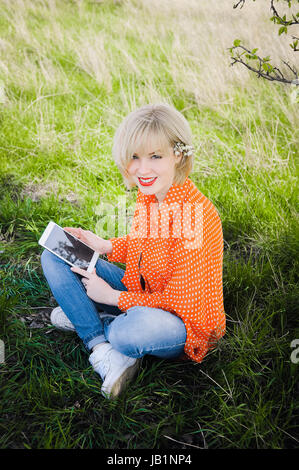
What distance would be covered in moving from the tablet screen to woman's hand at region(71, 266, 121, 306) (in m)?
0.07

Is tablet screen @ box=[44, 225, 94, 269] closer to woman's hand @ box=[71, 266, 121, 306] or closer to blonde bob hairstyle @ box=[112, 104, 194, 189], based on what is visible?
woman's hand @ box=[71, 266, 121, 306]

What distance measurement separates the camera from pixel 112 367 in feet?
5.75

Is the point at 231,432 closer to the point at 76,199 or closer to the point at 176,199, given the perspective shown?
the point at 176,199

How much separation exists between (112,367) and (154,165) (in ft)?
2.94

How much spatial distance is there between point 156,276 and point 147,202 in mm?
365

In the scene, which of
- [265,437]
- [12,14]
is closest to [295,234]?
[265,437]

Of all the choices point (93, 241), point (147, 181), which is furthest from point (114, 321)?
point (147, 181)

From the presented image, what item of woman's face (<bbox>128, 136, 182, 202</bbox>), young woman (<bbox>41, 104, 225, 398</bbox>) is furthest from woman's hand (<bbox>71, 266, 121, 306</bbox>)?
woman's face (<bbox>128, 136, 182, 202</bbox>)

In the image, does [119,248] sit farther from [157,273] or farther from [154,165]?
[154,165]

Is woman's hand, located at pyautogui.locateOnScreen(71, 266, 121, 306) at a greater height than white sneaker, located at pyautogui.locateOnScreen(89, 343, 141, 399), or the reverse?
woman's hand, located at pyautogui.locateOnScreen(71, 266, 121, 306)

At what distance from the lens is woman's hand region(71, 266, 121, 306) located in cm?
187

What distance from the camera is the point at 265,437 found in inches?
62.2
